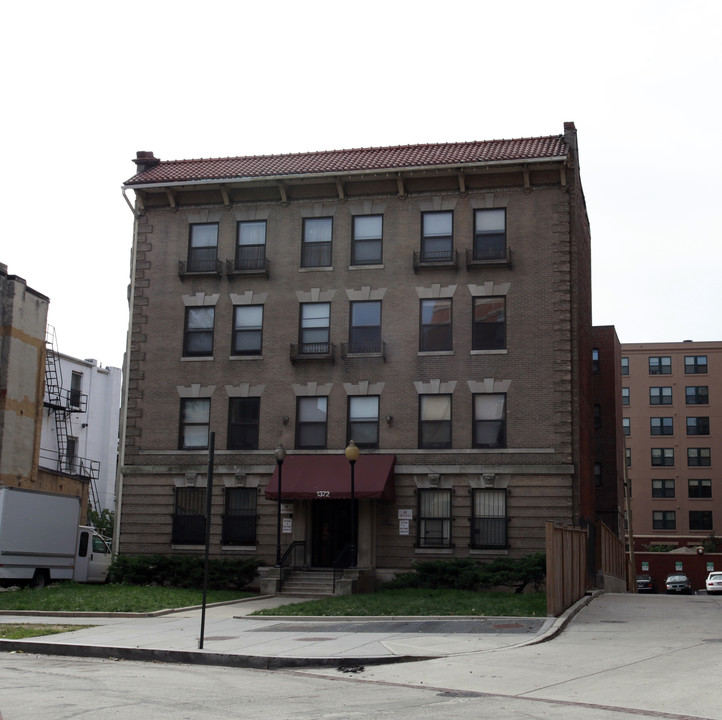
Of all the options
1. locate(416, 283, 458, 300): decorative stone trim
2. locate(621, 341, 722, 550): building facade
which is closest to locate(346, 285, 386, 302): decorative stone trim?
locate(416, 283, 458, 300): decorative stone trim

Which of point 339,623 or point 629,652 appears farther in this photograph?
point 339,623

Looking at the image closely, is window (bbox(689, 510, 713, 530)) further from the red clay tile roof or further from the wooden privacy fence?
the wooden privacy fence

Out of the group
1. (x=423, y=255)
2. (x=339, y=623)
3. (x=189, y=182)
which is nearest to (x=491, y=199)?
(x=423, y=255)

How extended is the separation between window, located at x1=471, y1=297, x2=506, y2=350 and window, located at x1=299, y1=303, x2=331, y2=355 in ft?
16.0

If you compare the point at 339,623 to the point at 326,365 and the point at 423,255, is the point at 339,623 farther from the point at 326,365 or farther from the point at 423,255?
the point at 423,255

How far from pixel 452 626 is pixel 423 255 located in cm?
1542

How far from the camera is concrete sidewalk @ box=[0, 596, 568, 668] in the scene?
15203mm

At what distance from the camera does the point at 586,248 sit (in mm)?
37469

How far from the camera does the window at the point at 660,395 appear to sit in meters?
88.5

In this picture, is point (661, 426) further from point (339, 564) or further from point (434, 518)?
point (339, 564)

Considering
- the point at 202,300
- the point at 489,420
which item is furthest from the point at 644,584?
the point at 202,300

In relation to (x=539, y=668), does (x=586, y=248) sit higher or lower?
higher

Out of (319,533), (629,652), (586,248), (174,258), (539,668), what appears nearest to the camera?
(539,668)

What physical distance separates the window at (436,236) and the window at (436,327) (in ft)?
5.05
